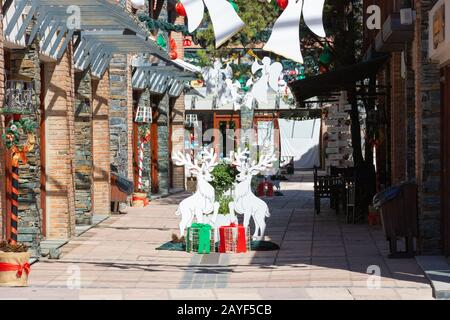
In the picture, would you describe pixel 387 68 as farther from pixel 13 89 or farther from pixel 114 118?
pixel 13 89

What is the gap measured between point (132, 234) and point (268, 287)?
784 centimetres

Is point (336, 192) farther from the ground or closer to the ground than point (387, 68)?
closer to the ground

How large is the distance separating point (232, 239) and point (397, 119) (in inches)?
276

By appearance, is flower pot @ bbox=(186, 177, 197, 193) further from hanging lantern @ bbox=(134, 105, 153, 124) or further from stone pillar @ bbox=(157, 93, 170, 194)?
hanging lantern @ bbox=(134, 105, 153, 124)

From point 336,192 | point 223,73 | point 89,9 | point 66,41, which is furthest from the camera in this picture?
point 223,73

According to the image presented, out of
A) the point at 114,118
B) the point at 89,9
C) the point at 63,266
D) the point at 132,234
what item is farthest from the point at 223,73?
the point at 63,266

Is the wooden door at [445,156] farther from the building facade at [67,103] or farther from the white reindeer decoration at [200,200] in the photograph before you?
the building facade at [67,103]

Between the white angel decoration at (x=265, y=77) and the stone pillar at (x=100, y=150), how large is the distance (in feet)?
23.3

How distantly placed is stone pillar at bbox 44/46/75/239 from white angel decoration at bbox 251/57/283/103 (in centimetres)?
1193

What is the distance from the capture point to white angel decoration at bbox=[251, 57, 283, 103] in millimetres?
30766

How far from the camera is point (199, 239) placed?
55.9 ft

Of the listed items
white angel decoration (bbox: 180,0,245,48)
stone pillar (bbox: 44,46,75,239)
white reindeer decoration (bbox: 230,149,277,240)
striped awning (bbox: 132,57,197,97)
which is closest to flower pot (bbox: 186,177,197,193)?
striped awning (bbox: 132,57,197,97)

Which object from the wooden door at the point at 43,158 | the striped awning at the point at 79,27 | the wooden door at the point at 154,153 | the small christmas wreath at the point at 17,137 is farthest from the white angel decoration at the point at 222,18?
the wooden door at the point at 154,153

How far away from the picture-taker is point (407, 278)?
1341 cm
